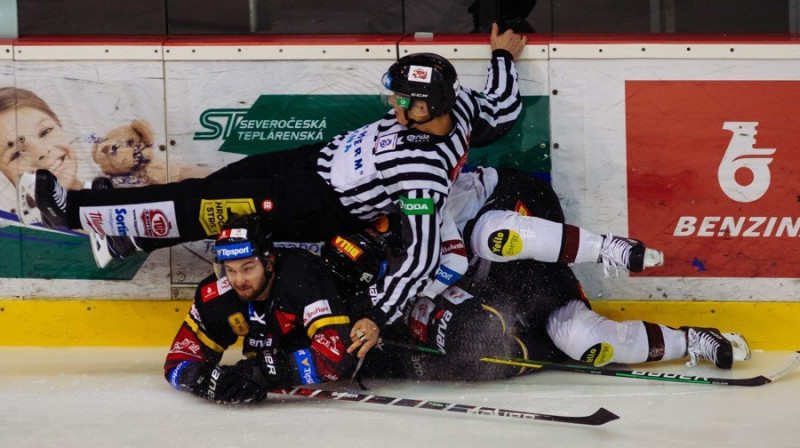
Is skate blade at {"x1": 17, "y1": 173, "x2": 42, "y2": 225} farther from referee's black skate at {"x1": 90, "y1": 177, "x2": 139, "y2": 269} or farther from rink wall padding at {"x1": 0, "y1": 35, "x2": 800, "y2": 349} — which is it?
rink wall padding at {"x1": 0, "y1": 35, "x2": 800, "y2": 349}

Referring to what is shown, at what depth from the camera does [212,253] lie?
15.0ft

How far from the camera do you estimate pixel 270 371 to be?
374 centimetres

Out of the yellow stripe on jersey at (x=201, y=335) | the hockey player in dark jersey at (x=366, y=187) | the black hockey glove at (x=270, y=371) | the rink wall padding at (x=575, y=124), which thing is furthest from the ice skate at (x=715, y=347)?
the yellow stripe on jersey at (x=201, y=335)

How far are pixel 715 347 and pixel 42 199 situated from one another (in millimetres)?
2661

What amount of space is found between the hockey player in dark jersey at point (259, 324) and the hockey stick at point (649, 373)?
2.24 feet

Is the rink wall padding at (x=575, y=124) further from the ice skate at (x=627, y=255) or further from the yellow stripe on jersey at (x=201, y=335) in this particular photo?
the yellow stripe on jersey at (x=201, y=335)

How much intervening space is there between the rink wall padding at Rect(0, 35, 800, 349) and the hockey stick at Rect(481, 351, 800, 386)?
1.51 ft

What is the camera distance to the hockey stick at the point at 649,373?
3.95 metres

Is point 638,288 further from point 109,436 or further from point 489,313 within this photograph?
point 109,436

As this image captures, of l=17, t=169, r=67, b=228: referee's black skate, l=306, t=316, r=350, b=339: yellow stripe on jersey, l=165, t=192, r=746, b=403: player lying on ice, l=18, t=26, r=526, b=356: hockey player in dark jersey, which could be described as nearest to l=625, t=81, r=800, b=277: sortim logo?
l=165, t=192, r=746, b=403: player lying on ice

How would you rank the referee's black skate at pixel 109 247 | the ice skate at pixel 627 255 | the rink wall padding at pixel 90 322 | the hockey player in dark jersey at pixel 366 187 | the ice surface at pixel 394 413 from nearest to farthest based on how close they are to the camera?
the ice surface at pixel 394 413 < the hockey player in dark jersey at pixel 366 187 < the ice skate at pixel 627 255 < the referee's black skate at pixel 109 247 < the rink wall padding at pixel 90 322

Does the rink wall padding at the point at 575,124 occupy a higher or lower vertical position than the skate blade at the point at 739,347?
higher

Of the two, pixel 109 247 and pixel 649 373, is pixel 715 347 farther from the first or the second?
Answer: pixel 109 247

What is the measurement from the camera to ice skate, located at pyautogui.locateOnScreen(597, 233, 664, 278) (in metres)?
3.99
